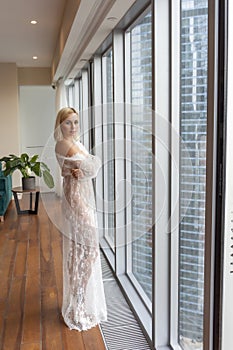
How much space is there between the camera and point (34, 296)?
3.50 m

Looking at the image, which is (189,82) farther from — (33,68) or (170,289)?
(33,68)

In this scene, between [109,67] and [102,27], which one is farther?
[109,67]

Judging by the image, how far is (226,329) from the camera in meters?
1.51

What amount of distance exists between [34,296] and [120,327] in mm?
897

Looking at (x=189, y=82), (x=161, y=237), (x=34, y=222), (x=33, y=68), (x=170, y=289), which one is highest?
(x=33, y=68)

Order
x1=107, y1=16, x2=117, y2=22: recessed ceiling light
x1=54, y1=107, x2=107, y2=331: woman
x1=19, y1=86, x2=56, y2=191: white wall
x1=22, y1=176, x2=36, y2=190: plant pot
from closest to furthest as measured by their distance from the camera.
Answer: x1=54, y1=107, x2=107, y2=331: woman → x1=107, y1=16, x2=117, y2=22: recessed ceiling light → x1=22, y1=176, x2=36, y2=190: plant pot → x1=19, y1=86, x2=56, y2=191: white wall

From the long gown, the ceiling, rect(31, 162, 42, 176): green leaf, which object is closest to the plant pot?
rect(31, 162, 42, 176): green leaf

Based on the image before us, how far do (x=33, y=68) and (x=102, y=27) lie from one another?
663 cm

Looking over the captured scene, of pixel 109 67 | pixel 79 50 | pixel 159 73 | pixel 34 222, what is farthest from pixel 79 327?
pixel 34 222

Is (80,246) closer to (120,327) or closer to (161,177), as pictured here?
(120,327)

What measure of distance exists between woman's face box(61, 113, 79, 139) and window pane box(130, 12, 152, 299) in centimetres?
46

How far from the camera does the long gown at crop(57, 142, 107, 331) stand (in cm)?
286

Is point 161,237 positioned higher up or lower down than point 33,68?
lower down

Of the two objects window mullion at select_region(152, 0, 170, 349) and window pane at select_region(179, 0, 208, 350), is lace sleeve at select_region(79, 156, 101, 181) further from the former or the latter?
window pane at select_region(179, 0, 208, 350)
